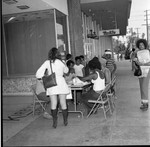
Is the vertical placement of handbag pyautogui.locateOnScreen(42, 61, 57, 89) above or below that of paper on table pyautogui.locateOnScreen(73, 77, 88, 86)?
above

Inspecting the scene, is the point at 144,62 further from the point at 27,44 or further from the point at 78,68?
the point at 27,44

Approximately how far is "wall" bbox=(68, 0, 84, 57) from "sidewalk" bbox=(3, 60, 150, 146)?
4561 mm

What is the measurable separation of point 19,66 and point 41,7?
7.64 ft

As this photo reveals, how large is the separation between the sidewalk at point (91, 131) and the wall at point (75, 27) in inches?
180

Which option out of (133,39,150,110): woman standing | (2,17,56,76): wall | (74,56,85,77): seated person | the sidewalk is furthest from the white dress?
(2,17,56,76): wall

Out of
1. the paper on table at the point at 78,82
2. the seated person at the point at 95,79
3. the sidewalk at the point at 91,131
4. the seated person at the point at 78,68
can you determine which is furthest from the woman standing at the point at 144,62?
the seated person at the point at 78,68

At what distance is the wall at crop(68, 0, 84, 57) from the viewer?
1005 centimetres

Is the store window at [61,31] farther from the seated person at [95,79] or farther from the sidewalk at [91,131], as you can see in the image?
the sidewalk at [91,131]

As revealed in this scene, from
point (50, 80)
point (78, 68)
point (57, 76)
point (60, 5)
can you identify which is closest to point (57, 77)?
point (57, 76)

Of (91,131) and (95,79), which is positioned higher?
(95,79)

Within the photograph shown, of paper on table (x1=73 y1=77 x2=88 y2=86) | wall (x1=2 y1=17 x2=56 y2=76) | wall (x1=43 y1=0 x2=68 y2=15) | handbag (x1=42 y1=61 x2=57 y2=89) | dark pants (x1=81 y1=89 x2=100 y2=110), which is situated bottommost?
dark pants (x1=81 y1=89 x2=100 y2=110)

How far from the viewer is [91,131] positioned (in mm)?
4648

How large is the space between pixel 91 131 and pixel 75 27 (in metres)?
6.11

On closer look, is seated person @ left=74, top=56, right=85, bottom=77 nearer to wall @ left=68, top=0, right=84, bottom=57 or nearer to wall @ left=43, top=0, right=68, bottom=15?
wall @ left=43, top=0, right=68, bottom=15
